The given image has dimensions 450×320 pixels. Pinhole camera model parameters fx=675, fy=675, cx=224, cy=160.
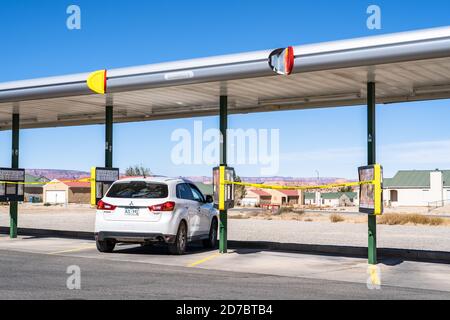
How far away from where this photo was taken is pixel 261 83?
13961mm

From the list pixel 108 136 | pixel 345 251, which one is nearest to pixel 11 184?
pixel 108 136

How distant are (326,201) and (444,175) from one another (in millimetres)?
35396

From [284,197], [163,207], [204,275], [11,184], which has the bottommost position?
[284,197]

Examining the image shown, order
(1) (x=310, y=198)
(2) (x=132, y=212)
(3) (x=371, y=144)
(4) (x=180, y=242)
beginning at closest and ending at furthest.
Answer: (3) (x=371, y=144), (2) (x=132, y=212), (4) (x=180, y=242), (1) (x=310, y=198)

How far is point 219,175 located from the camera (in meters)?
15.3

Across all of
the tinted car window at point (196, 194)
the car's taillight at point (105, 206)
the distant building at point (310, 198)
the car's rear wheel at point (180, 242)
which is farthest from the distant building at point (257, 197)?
the car's taillight at point (105, 206)

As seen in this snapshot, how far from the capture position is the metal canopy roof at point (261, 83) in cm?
1137

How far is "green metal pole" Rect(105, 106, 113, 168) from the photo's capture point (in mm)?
17672

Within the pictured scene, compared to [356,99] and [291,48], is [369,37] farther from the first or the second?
[356,99]

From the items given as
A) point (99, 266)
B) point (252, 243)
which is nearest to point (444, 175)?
point (252, 243)

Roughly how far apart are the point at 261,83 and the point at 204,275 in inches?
182

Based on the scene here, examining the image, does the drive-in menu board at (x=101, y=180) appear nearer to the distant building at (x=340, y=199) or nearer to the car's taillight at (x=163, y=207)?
the car's taillight at (x=163, y=207)

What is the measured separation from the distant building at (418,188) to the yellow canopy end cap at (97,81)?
83.2 m

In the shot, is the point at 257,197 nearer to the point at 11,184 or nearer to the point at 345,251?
the point at 11,184
